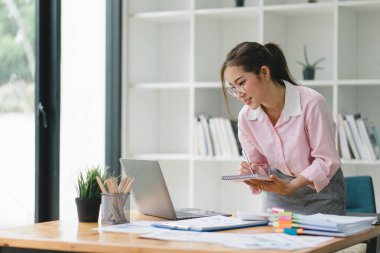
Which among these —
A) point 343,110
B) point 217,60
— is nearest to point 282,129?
point 343,110

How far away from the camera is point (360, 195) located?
3.78m

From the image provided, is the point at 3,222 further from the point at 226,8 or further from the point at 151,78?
the point at 226,8

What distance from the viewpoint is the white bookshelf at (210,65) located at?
4.64 m

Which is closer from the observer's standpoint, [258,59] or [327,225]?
[327,225]

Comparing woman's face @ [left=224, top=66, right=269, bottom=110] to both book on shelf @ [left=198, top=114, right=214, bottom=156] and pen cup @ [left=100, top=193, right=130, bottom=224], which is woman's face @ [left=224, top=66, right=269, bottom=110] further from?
book on shelf @ [left=198, top=114, right=214, bottom=156]

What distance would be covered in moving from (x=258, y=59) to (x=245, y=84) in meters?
0.13

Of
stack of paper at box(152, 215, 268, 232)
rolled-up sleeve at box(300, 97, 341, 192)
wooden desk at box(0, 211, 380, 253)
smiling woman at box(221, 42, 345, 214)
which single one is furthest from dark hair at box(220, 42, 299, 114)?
wooden desk at box(0, 211, 380, 253)

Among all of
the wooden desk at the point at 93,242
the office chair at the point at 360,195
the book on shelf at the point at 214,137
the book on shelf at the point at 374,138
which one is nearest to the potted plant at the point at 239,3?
the book on shelf at the point at 214,137

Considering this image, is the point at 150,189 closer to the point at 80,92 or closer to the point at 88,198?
the point at 88,198

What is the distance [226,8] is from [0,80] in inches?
63.2

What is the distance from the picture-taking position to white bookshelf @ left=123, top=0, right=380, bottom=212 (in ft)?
15.2

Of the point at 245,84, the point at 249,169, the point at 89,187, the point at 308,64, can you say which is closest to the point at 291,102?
the point at 245,84

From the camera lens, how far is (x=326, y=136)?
2996 millimetres

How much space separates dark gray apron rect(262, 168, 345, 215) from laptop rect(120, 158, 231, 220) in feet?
1.10
